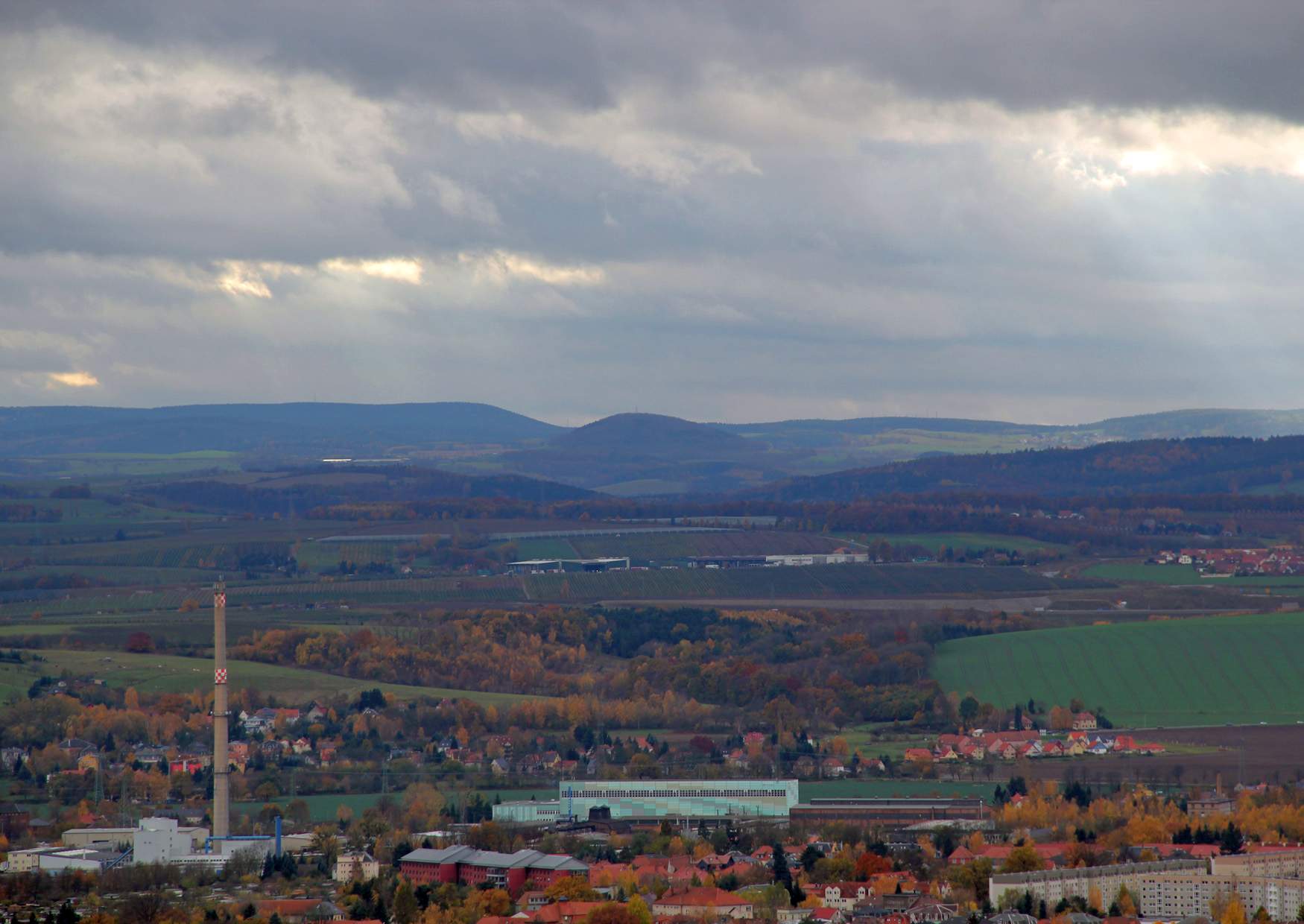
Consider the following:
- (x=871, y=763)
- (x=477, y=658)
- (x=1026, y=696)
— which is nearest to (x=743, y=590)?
(x=477, y=658)

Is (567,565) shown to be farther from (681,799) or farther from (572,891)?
(572,891)

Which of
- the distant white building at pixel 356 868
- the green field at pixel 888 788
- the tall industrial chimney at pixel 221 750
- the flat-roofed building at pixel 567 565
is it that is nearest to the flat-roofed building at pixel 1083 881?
the green field at pixel 888 788

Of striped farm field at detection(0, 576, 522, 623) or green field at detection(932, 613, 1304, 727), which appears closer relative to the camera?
green field at detection(932, 613, 1304, 727)

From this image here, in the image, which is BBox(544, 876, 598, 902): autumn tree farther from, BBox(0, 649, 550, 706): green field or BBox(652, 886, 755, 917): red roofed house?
BBox(0, 649, 550, 706): green field

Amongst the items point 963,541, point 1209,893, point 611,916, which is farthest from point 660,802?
point 963,541

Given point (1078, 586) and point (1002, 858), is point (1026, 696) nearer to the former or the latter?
point (1002, 858)

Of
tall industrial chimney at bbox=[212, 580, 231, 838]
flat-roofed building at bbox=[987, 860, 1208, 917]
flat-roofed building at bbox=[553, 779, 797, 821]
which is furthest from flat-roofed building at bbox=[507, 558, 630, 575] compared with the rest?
flat-roofed building at bbox=[987, 860, 1208, 917]
